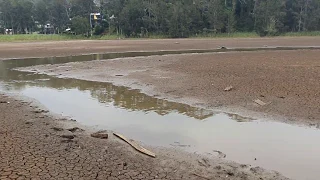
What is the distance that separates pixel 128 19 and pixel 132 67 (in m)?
62.7

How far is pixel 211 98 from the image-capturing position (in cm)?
1495

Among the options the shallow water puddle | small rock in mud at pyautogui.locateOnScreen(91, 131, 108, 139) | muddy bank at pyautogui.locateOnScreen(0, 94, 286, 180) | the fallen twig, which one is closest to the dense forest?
the shallow water puddle

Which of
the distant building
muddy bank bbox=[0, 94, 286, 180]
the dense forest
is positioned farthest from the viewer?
the distant building

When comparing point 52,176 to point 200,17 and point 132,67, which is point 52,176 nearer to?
point 132,67

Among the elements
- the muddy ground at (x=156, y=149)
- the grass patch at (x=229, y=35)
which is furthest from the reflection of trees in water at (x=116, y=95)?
→ the grass patch at (x=229, y=35)

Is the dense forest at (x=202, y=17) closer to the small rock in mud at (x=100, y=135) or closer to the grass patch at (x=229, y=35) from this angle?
the grass patch at (x=229, y=35)

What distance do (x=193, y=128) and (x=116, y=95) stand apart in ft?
21.5

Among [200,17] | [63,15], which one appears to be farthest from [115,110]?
[63,15]

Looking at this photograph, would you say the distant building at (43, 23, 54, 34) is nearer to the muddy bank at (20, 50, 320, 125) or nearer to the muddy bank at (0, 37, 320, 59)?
the muddy bank at (0, 37, 320, 59)

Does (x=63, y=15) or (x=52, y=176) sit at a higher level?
(x=63, y=15)

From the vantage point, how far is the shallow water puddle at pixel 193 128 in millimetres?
8430

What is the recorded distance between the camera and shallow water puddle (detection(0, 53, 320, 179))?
8430mm

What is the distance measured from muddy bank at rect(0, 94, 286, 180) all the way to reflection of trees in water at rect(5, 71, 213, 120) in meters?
4.04

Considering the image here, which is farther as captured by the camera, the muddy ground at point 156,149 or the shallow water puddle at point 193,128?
the shallow water puddle at point 193,128
